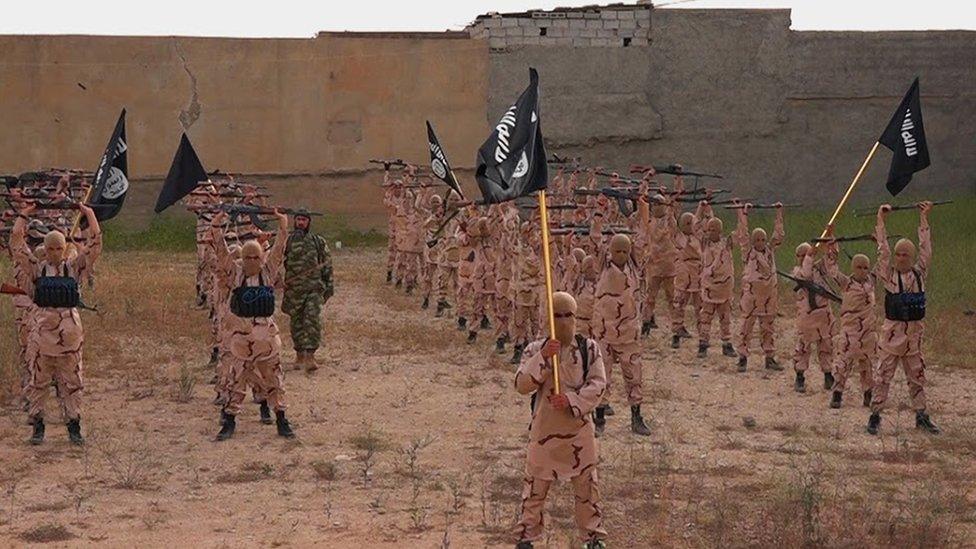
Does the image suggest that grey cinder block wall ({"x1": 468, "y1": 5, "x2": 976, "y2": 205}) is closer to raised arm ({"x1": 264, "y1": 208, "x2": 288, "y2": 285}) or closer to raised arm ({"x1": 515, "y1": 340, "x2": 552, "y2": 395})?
raised arm ({"x1": 264, "y1": 208, "x2": 288, "y2": 285})

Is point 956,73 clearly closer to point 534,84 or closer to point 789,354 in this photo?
point 789,354

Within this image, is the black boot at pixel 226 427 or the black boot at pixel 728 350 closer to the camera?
the black boot at pixel 226 427

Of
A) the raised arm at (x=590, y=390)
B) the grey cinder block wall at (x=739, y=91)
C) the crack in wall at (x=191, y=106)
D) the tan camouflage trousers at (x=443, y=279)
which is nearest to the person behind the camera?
the raised arm at (x=590, y=390)

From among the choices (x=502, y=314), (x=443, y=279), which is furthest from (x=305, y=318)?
(x=443, y=279)

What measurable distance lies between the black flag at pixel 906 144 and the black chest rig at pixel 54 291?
894cm

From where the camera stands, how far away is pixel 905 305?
43.9 ft

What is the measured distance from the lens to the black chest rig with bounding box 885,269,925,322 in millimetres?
13383

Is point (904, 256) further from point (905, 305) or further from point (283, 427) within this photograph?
point (283, 427)

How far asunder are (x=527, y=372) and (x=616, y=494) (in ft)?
8.04

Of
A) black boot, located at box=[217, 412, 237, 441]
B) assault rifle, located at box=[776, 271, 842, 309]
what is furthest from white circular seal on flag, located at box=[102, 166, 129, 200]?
assault rifle, located at box=[776, 271, 842, 309]

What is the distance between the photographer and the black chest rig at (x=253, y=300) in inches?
515

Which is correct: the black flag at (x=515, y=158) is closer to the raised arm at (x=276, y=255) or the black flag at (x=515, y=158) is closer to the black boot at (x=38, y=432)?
the raised arm at (x=276, y=255)

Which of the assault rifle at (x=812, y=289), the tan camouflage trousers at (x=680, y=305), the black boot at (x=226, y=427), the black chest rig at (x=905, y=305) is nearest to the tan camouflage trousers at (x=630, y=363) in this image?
the black chest rig at (x=905, y=305)

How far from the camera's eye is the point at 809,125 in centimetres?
3378
